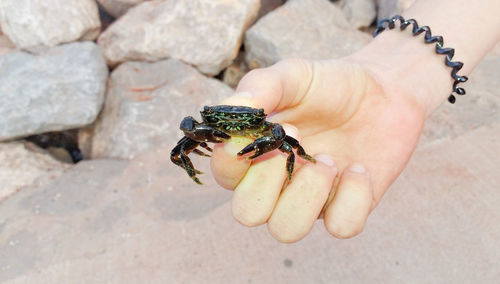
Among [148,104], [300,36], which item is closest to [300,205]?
[148,104]

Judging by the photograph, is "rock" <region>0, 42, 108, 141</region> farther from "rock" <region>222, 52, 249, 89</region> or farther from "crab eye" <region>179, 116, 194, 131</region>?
"crab eye" <region>179, 116, 194, 131</region>

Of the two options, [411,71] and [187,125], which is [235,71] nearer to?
[411,71]

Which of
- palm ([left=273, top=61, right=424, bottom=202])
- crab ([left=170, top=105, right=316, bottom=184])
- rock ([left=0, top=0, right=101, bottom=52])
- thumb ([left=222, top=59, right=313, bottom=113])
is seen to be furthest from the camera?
rock ([left=0, top=0, right=101, bottom=52])

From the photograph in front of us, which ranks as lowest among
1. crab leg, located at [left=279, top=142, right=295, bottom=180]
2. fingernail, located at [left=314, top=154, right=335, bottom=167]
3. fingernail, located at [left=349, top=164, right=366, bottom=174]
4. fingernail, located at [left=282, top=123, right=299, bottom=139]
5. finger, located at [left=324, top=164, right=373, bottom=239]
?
finger, located at [left=324, top=164, right=373, bottom=239]

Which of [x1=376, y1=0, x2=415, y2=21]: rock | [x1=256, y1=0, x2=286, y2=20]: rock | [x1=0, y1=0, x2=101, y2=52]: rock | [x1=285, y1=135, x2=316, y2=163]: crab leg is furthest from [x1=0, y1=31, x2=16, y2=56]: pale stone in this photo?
[x1=376, y1=0, x2=415, y2=21]: rock

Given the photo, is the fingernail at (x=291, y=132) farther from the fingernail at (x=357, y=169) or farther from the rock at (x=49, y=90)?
the rock at (x=49, y=90)
